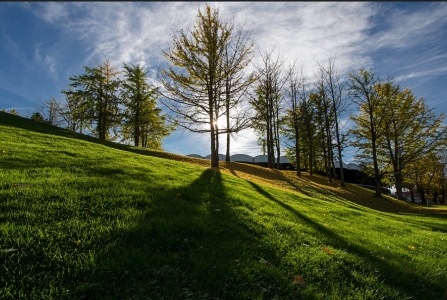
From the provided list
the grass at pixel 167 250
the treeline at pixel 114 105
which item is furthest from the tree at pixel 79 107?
the grass at pixel 167 250

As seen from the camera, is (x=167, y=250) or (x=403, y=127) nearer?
(x=167, y=250)

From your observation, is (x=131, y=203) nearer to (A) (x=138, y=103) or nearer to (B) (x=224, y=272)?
(B) (x=224, y=272)

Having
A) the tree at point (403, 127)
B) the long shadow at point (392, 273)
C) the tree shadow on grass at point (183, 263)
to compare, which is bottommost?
the long shadow at point (392, 273)

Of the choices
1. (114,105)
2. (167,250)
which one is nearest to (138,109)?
(114,105)

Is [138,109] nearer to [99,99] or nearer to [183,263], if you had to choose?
[99,99]

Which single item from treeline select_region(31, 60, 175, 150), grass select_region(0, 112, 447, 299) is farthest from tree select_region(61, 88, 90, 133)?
grass select_region(0, 112, 447, 299)

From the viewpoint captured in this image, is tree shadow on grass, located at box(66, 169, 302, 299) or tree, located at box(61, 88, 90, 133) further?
tree, located at box(61, 88, 90, 133)

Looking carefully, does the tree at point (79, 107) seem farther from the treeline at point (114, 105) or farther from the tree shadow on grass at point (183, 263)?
the tree shadow on grass at point (183, 263)

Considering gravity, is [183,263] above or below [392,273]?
above

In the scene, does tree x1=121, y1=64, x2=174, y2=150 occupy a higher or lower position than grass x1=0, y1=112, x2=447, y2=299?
higher

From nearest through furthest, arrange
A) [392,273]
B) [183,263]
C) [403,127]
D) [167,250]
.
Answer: [183,263] < [167,250] < [392,273] < [403,127]

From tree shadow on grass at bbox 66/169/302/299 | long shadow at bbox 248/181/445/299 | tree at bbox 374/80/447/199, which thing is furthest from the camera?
tree at bbox 374/80/447/199

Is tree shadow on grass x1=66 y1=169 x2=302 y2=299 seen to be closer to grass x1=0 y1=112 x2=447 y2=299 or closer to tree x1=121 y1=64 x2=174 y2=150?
grass x1=0 y1=112 x2=447 y2=299

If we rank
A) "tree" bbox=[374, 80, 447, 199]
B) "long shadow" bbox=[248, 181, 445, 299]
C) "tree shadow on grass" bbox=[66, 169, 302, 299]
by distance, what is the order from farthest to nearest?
"tree" bbox=[374, 80, 447, 199] → "long shadow" bbox=[248, 181, 445, 299] → "tree shadow on grass" bbox=[66, 169, 302, 299]
